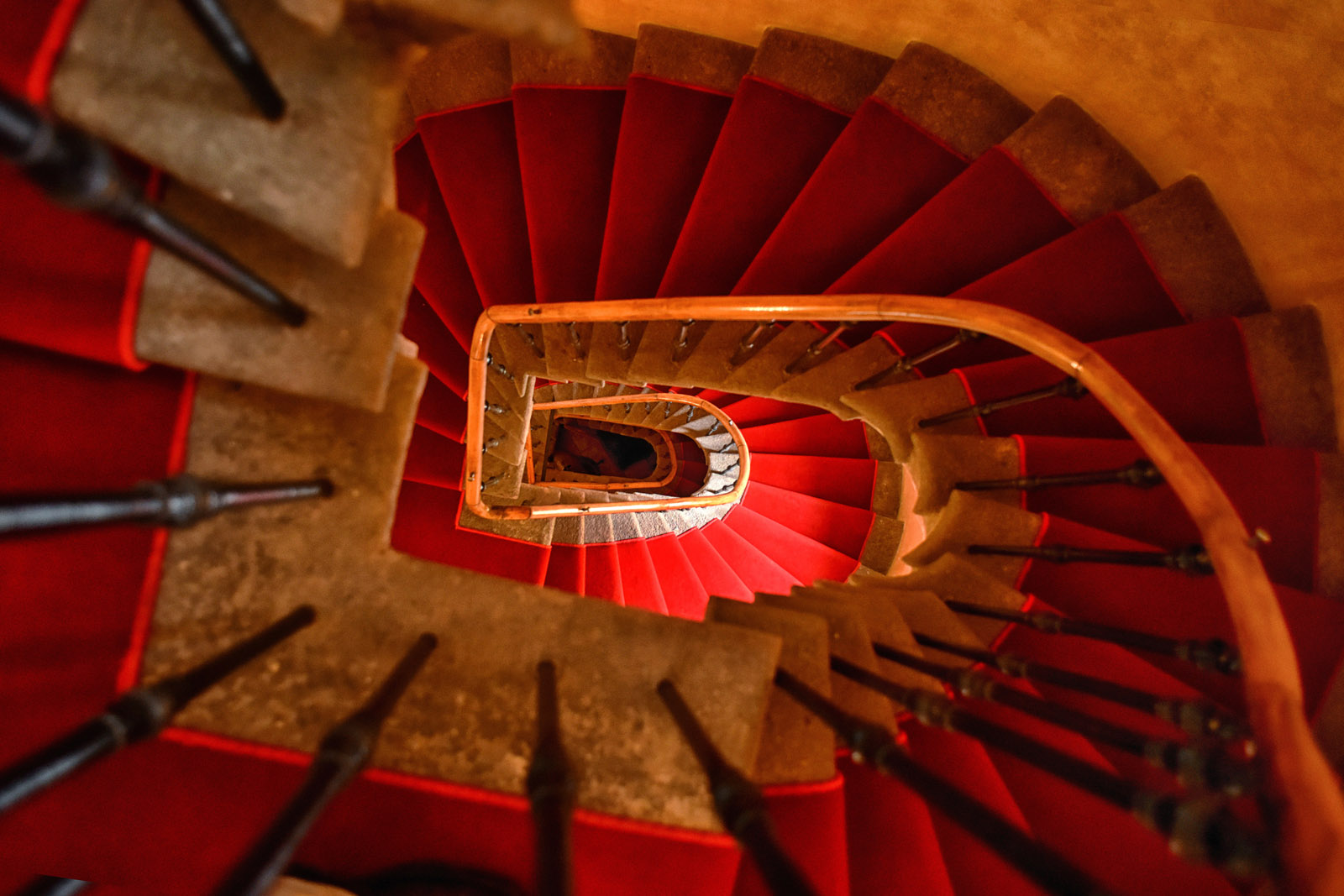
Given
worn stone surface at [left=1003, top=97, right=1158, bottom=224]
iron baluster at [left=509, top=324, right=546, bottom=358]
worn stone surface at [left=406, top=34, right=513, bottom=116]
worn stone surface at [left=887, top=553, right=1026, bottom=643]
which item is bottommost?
worn stone surface at [left=887, top=553, right=1026, bottom=643]

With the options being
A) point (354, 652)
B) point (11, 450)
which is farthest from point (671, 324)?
point (11, 450)

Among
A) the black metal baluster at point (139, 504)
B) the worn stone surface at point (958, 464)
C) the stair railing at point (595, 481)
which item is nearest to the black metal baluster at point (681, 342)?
the worn stone surface at point (958, 464)

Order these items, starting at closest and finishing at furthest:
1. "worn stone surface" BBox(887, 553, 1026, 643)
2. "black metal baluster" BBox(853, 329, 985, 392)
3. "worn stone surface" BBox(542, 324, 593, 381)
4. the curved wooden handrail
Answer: "black metal baluster" BBox(853, 329, 985, 392), "worn stone surface" BBox(887, 553, 1026, 643), the curved wooden handrail, "worn stone surface" BBox(542, 324, 593, 381)

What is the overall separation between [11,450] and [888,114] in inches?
106

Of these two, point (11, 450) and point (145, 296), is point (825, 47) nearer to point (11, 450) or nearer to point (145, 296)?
point (145, 296)

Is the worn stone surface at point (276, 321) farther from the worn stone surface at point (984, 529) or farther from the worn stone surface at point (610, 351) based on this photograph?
the worn stone surface at point (984, 529)

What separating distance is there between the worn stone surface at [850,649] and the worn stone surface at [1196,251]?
166 cm

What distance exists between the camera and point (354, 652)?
1.17 metres

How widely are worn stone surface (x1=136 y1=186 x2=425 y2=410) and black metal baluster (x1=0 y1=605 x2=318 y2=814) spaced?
47 cm

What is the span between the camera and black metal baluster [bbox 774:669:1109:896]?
61 cm

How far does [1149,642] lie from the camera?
130 centimetres

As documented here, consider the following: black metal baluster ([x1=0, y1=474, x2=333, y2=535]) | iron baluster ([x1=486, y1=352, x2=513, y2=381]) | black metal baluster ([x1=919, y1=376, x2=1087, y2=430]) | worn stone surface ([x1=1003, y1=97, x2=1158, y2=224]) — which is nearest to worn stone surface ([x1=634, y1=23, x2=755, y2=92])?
worn stone surface ([x1=1003, y1=97, x2=1158, y2=224])

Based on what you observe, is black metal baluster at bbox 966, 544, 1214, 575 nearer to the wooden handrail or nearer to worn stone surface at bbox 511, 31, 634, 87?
the wooden handrail

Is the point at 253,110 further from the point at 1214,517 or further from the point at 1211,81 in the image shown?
the point at 1211,81
